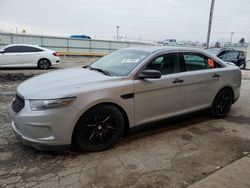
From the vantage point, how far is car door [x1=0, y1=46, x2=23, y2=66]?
12016 millimetres

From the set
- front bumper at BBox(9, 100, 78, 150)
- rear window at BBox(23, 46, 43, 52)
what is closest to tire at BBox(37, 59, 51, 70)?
rear window at BBox(23, 46, 43, 52)

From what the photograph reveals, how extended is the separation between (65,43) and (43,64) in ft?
45.0

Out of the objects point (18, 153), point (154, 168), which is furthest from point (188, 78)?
point (18, 153)

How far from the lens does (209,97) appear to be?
15.7 ft

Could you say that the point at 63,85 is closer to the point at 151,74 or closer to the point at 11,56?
the point at 151,74

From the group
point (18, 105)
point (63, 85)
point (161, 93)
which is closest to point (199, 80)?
point (161, 93)

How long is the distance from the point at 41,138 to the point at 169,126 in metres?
2.46

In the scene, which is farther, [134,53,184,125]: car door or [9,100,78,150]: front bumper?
[134,53,184,125]: car door

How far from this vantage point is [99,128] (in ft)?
11.3

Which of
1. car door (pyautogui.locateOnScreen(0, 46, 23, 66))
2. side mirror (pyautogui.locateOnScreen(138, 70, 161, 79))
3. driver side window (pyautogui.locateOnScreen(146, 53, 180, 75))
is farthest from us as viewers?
car door (pyautogui.locateOnScreen(0, 46, 23, 66))

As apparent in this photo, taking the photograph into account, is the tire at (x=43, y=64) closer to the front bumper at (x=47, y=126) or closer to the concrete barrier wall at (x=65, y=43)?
the front bumper at (x=47, y=126)

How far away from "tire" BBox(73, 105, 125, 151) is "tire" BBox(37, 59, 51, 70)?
1077 cm

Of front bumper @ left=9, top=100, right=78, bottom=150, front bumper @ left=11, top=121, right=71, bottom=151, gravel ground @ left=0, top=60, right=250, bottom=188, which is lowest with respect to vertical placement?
gravel ground @ left=0, top=60, right=250, bottom=188

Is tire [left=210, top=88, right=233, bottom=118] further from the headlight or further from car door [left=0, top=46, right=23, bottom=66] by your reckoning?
car door [left=0, top=46, right=23, bottom=66]
